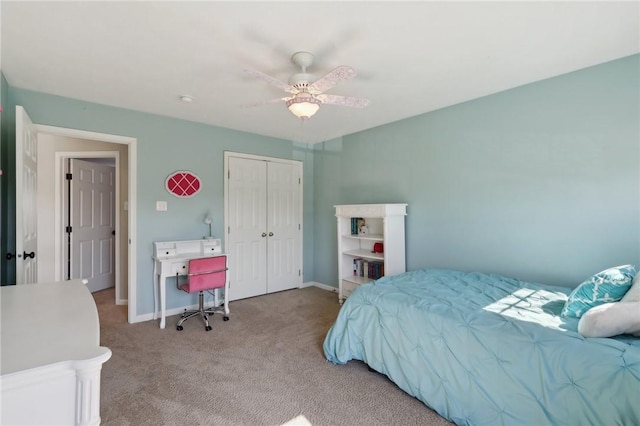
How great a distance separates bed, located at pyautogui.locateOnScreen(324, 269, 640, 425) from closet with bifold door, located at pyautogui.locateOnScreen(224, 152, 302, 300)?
2153 mm

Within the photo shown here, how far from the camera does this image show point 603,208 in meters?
2.38

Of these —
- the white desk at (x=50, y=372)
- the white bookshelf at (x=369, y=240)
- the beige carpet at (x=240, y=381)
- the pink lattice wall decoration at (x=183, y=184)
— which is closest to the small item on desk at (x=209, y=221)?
the pink lattice wall decoration at (x=183, y=184)

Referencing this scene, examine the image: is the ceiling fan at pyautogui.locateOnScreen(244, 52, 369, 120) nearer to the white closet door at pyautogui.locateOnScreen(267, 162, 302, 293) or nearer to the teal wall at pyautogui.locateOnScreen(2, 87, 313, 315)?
the teal wall at pyautogui.locateOnScreen(2, 87, 313, 315)

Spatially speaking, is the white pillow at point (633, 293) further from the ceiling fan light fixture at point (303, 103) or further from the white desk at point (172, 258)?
the white desk at point (172, 258)

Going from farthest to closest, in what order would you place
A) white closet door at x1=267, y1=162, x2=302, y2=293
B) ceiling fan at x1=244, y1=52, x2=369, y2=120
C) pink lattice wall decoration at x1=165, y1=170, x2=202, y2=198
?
white closet door at x1=267, y1=162, x2=302, y2=293
pink lattice wall decoration at x1=165, y1=170, x2=202, y2=198
ceiling fan at x1=244, y1=52, x2=369, y2=120

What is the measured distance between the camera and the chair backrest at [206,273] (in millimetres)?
3207

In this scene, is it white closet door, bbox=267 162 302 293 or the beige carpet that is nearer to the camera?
the beige carpet

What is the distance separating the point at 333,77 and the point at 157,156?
2576 mm

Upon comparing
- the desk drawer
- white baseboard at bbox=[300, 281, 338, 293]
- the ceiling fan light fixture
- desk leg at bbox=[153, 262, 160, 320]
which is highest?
the ceiling fan light fixture

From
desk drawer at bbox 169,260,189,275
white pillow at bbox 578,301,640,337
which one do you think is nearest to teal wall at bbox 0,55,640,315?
desk drawer at bbox 169,260,189,275

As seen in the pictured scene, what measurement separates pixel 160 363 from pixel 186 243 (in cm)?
149

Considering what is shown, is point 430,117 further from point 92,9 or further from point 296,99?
point 92,9

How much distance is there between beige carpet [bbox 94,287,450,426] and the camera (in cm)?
190

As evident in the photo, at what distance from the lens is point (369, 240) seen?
419 cm
